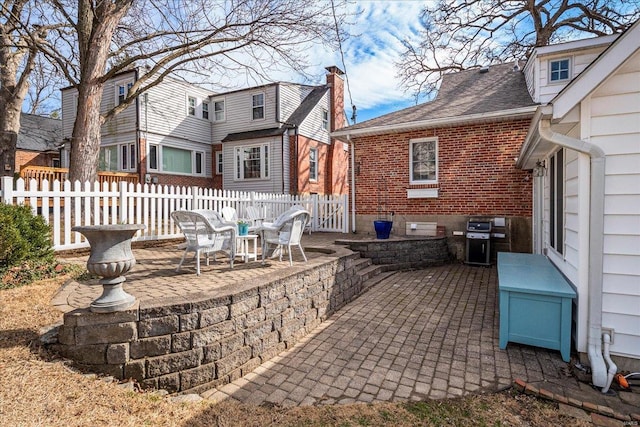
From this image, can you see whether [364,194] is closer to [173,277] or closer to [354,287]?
[354,287]

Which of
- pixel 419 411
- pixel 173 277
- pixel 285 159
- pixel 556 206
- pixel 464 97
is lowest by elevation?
pixel 419 411

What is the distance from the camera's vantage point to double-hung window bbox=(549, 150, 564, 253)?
4309mm

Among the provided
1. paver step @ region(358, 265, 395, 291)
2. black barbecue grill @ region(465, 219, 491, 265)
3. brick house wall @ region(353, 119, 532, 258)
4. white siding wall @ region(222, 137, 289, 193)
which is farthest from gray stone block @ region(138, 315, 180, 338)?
white siding wall @ region(222, 137, 289, 193)

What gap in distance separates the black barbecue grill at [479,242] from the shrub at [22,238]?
8.08 m

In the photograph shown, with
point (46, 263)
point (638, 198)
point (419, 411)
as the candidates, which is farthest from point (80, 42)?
point (638, 198)

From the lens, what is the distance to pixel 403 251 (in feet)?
25.4

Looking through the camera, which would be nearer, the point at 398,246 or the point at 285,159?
the point at 398,246

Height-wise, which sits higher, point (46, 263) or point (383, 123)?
point (383, 123)

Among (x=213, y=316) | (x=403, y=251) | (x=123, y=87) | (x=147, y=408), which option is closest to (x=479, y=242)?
(x=403, y=251)

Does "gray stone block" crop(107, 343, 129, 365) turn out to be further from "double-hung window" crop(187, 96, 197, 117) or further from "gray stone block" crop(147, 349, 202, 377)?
"double-hung window" crop(187, 96, 197, 117)

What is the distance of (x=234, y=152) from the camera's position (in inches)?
610

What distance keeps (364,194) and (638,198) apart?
718 cm

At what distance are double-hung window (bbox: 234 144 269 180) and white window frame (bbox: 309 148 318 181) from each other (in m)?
2.06

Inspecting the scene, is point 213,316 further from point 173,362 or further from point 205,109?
point 205,109
